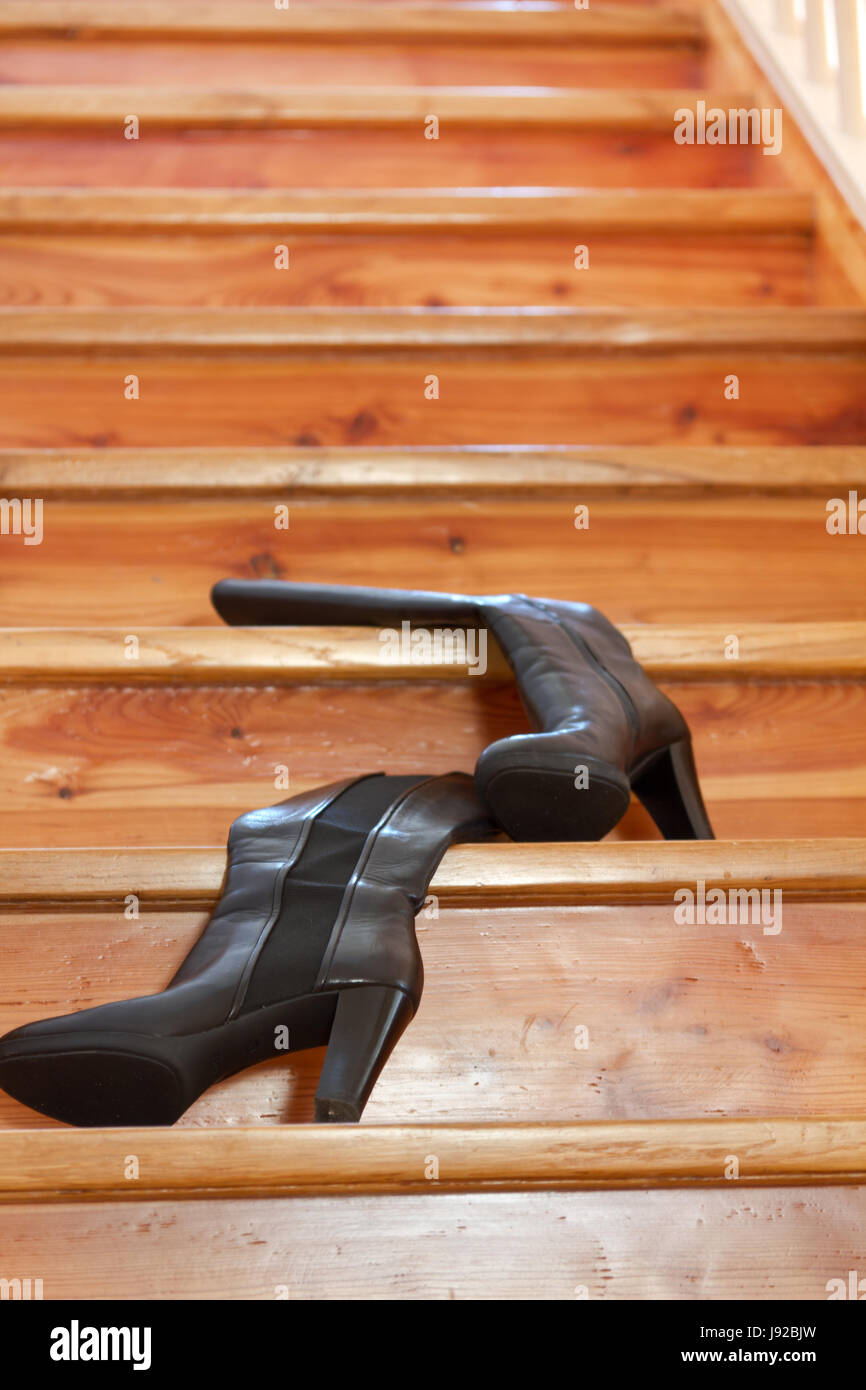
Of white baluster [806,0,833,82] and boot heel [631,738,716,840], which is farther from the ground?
white baluster [806,0,833,82]

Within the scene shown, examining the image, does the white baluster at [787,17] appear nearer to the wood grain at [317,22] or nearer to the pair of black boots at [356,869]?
the wood grain at [317,22]

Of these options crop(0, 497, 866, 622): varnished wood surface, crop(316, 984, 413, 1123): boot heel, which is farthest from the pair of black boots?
crop(0, 497, 866, 622): varnished wood surface

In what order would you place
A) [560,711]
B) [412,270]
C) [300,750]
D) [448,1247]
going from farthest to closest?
[412,270] → [300,750] → [560,711] → [448,1247]

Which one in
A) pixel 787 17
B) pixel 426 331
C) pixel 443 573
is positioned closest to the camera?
pixel 443 573

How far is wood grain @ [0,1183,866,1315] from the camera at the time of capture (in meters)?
0.54

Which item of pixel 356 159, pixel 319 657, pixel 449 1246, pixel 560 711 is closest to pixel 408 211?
pixel 356 159

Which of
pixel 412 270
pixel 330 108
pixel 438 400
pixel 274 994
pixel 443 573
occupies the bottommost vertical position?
pixel 274 994

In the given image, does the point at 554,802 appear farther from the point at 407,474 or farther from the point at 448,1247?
the point at 407,474

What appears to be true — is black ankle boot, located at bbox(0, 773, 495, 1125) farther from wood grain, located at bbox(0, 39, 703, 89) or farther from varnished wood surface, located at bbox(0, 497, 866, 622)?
wood grain, located at bbox(0, 39, 703, 89)

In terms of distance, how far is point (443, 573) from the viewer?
41.4 inches

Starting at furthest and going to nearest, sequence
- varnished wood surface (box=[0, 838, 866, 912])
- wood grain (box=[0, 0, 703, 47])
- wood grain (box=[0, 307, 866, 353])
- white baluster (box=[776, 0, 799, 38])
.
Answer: wood grain (box=[0, 0, 703, 47]) < white baluster (box=[776, 0, 799, 38]) < wood grain (box=[0, 307, 866, 353]) < varnished wood surface (box=[0, 838, 866, 912])

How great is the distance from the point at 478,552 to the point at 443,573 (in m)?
0.04
